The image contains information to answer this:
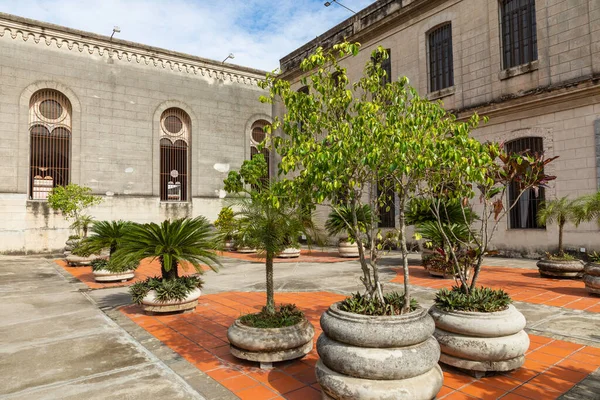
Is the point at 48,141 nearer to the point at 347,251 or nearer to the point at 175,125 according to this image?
the point at 175,125

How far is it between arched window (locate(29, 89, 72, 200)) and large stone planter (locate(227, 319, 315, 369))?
19.4 m

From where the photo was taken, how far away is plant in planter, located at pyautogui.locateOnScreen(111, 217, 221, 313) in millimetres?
6652

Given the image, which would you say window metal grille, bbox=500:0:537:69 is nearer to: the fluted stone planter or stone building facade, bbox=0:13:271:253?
the fluted stone planter

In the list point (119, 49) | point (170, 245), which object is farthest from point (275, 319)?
point (119, 49)

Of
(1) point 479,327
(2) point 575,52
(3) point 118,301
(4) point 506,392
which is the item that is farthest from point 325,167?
(2) point 575,52

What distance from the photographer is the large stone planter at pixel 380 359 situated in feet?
10.3

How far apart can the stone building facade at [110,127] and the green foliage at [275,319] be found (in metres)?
18.4

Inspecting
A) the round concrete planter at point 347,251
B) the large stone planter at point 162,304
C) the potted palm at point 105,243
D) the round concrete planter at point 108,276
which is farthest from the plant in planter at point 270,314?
the round concrete planter at point 347,251

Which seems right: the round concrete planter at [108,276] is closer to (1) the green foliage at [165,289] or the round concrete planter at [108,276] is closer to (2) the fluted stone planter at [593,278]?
(1) the green foliage at [165,289]

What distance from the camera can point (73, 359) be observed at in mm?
4840

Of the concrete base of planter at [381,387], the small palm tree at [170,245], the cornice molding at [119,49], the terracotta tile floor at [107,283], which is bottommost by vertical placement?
the terracotta tile floor at [107,283]

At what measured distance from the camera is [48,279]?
11594mm

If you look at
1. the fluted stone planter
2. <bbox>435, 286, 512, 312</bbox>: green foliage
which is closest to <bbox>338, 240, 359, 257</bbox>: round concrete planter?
the fluted stone planter

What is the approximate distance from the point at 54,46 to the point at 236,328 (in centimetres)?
2139
